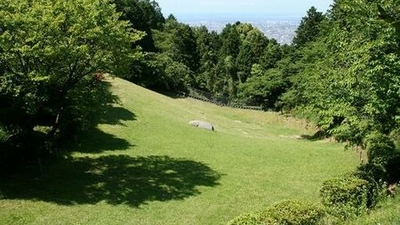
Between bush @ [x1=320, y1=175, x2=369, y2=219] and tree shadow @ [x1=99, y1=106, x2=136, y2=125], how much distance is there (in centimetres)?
2440

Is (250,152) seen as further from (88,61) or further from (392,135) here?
(88,61)

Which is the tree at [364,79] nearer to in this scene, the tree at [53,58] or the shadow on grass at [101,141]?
the tree at [53,58]

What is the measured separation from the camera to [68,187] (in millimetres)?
21609

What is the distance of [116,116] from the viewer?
124 ft

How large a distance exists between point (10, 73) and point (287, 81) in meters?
51.0

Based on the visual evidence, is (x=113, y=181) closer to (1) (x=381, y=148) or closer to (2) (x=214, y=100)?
(1) (x=381, y=148)

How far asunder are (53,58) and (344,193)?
577 inches

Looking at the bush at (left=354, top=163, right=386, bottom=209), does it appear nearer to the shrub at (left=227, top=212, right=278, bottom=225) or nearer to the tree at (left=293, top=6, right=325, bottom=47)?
the shrub at (left=227, top=212, right=278, bottom=225)

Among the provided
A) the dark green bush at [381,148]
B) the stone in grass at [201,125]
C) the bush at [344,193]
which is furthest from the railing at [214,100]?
the bush at [344,193]

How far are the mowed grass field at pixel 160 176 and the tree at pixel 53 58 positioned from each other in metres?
3.62

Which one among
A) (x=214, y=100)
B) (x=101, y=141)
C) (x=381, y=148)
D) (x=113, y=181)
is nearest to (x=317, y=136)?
(x=214, y=100)

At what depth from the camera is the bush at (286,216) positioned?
11.5 metres

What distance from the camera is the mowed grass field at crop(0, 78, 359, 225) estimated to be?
18.8m

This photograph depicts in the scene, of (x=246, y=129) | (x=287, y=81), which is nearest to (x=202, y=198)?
(x=246, y=129)
